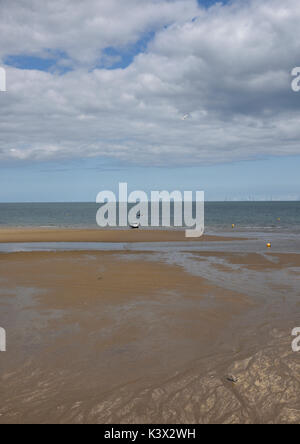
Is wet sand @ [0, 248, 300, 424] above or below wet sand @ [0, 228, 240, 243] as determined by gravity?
below

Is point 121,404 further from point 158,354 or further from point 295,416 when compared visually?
point 295,416

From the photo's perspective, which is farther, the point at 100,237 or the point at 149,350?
the point at 100,237

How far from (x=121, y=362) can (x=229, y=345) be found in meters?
2.62

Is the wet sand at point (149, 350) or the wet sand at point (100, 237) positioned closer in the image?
the wet sand at point (149, 350)

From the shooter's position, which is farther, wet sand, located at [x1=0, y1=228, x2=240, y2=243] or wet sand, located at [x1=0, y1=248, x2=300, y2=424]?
wet sand, located at [x1=0, y1=228, x2=240, y2=243]

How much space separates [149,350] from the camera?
25.6 feet

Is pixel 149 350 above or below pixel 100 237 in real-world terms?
below

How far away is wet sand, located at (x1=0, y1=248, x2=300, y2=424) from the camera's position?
555 cm

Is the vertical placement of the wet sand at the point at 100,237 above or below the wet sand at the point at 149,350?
above

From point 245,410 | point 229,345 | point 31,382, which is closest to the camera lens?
point 245,410

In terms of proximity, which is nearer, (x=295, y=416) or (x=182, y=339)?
(x=295, y=416)

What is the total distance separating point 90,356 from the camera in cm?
750

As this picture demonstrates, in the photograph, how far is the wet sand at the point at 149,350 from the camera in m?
5.55
